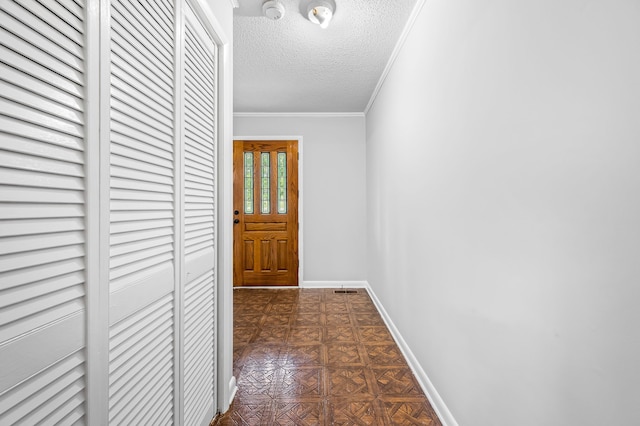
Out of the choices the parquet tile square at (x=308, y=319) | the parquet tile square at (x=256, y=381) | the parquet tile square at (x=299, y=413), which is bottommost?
the parquet tile square at (x=299, y=413)

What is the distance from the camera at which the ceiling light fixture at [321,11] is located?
2072 millimetres

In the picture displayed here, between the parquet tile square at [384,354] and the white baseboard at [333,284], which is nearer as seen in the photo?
the parquet tile square at [384,354]

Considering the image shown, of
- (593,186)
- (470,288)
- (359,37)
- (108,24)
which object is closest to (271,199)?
(359,37)

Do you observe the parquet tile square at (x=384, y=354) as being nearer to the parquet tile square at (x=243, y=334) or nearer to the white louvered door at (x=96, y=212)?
the parquet tile square at (x=243, y=334)

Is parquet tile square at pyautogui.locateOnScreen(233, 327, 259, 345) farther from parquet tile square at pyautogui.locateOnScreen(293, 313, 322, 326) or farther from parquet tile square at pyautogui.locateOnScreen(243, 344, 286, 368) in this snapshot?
parquet tile square at pyautogui.locateOnScreen(293, 313, 322, 326)

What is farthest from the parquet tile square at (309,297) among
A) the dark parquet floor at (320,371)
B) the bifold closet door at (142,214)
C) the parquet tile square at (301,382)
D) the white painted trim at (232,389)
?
the bifold closet door at (142,214)

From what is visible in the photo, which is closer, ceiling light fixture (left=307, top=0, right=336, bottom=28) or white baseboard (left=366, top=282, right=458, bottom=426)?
white baseboard (left=366, top=282, right=458, bottom=426)

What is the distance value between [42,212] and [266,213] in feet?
12.7

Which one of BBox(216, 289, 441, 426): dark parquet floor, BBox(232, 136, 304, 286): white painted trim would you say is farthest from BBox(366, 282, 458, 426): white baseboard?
BBox(232, 136, 304, 286): white painted trim

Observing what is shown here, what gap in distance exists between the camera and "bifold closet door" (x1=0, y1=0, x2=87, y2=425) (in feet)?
1.97

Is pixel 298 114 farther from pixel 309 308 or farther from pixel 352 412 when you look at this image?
pixel 352 412

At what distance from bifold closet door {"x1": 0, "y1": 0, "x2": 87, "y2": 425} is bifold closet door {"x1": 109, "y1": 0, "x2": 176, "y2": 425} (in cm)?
14

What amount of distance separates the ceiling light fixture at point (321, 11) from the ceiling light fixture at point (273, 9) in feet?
0.62

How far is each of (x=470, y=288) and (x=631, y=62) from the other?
992 mm
